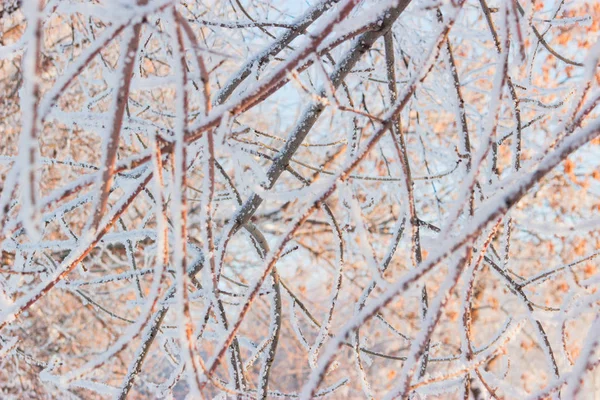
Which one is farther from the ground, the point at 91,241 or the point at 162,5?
the point at 162,5

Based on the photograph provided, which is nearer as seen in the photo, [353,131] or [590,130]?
[590,130]

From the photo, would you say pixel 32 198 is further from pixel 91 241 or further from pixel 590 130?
pixel 590 130

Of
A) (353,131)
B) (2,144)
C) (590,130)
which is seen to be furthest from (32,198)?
(2,144)

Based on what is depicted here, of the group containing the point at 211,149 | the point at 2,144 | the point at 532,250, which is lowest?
the point at 211,149

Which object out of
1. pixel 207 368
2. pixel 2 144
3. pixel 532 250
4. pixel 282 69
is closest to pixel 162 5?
pixel 282 69

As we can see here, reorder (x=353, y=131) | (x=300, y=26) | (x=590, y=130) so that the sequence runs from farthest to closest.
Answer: (x=353, y=131), (x=300, y=26), (x=590, y=130)

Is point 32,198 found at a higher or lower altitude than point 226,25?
lower

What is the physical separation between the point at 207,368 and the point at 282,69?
0.86 feet

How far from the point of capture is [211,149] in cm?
50

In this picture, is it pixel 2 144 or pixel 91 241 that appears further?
pixel 2 144

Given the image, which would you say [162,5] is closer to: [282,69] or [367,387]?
[282,69]

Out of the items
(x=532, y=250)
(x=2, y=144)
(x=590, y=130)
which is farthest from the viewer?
(x=532, y=250)

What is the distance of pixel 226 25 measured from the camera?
903 mm

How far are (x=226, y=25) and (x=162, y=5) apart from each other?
51 centimetres
